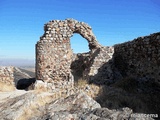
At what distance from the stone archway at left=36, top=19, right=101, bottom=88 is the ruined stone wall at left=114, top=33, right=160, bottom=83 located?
305 centimetres

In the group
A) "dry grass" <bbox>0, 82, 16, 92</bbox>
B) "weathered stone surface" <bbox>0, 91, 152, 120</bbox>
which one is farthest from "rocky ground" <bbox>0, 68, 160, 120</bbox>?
"dry grass" <bbox>0, 82, 16, 92</bbox>

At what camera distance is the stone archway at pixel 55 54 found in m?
15.3

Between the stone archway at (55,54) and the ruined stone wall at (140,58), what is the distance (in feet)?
10.0

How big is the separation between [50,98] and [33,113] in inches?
75.9

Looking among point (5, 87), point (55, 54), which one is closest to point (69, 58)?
point (55, 54)

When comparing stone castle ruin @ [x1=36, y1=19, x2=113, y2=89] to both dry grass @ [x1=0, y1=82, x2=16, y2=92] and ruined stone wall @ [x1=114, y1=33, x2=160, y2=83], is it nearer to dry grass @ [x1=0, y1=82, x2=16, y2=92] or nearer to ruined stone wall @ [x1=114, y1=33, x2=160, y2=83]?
ruined stone wall @ [x1=114, y1=33, x2=160, y2=83]

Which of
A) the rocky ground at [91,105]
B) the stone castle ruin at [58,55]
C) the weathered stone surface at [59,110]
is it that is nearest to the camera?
the weathered stone surface at [59,110]

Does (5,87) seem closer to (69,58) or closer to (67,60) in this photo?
(67,60)

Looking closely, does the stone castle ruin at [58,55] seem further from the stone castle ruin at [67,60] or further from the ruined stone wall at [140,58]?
the ruined stone wall at [140,58]

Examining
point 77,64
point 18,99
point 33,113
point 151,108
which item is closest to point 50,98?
point 18,99

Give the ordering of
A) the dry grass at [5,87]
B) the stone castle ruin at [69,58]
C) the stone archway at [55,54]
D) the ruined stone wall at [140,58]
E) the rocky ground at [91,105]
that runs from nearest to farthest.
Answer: the rocky ground at [91,105] → the ruined stone wall at [140,58] → the dry grass at [5,87] → the stone castle ruin at [69,58] → the stone archway at [55,54]

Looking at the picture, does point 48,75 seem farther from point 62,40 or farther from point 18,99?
point 18,99

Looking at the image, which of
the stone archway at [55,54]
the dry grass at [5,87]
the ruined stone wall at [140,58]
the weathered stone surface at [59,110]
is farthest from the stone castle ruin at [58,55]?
the weathered stone surface at [59,110]

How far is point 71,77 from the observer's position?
51.0ft
